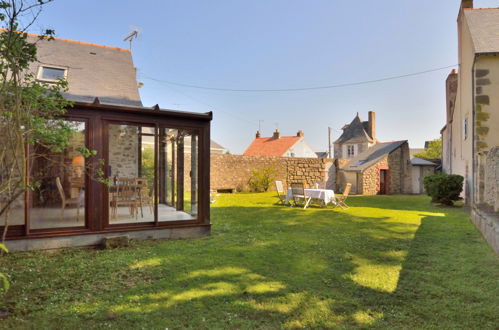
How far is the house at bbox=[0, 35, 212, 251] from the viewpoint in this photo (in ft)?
18.4

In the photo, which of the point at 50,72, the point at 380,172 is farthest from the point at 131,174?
the point at 380,172

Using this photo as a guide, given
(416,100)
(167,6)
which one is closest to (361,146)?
(416,100)

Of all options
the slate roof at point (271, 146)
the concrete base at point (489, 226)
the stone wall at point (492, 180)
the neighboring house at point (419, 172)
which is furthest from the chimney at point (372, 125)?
the concrete base at point (489, 226)

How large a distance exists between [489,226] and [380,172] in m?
15.7

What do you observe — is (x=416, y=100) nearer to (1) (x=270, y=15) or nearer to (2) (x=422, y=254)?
(1) (x=270, y=15)

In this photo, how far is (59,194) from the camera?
7504 mm

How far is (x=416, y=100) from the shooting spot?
18.0m

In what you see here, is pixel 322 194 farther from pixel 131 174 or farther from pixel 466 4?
pixel 466 4

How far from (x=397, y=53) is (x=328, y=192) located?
8290 millimetres

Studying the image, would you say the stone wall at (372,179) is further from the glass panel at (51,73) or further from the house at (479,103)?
the glass panel at (51,73)

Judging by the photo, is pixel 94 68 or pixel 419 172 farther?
pixel 419 172

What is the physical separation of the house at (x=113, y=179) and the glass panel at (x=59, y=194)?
0.02 meters

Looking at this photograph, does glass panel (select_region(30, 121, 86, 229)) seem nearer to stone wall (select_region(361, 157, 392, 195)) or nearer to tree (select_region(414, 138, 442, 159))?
stone wall (select_region(361, 157, 392, 195))

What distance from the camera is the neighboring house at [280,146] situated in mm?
32250
